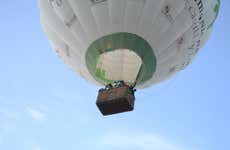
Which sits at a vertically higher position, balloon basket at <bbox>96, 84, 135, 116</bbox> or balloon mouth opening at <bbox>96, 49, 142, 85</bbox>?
balloon mouth opening at <bbox>96, 49, 142, 85</bbox>

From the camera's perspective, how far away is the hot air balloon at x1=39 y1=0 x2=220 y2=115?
1559 cm

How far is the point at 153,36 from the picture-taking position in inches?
623

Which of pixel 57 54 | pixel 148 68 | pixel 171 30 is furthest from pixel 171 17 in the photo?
pixel 57 54

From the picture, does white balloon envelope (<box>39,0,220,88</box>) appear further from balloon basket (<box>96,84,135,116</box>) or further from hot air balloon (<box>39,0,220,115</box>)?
balloon basket (<box>96,84,135,116</box>)

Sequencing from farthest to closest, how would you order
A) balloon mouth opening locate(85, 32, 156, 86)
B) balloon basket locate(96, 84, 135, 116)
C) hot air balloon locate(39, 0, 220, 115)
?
balloon mouth opening locate(85, 32, 156, 86)
hot air balloon locate(39, 0, 220, 115)
balloon basket locate(96, 84, 135, 116)

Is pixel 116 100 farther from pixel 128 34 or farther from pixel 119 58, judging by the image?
pixel 119 58

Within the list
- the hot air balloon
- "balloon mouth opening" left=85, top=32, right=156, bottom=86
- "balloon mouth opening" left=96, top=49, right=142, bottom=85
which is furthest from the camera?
"balloon mouth opening" left=96, top=49, right=142, bottom=85

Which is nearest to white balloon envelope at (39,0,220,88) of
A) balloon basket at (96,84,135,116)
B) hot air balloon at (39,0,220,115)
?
hot air balloon at (39,0,220,115)

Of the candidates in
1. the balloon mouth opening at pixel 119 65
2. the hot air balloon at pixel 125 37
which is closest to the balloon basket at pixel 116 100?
the hot air balloon at pixel 125 37

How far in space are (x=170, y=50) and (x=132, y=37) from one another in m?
1.09

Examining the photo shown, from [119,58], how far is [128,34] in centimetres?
146

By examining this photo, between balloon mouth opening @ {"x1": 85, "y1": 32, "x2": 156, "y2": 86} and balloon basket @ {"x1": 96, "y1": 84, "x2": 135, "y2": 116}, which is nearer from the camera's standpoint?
balloon basket @ {"x1": 96, "y1": 84, "x2": 135, "y2": 116}

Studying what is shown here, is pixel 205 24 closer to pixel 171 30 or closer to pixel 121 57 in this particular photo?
pixel 171 30

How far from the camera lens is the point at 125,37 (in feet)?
51.9
